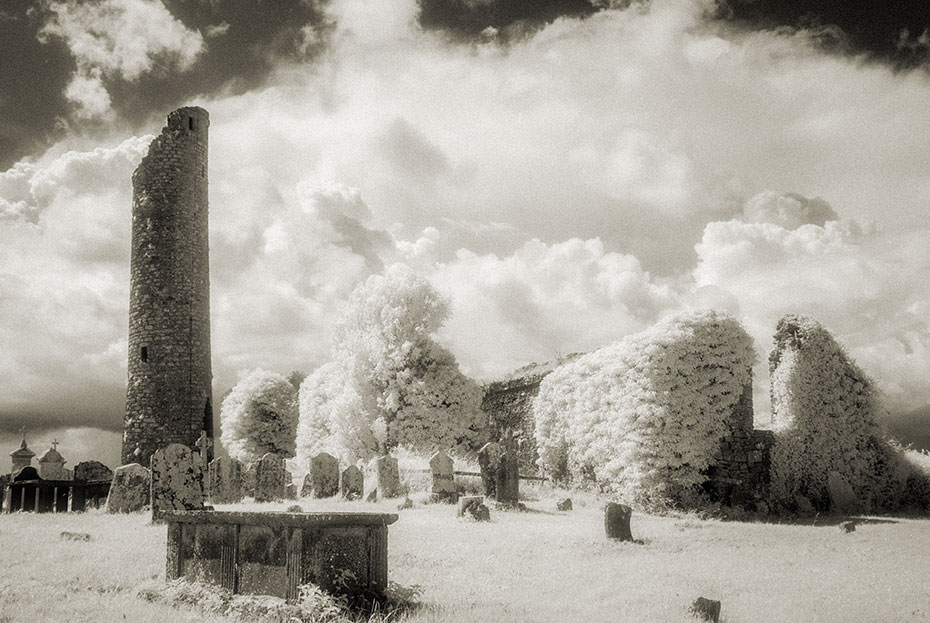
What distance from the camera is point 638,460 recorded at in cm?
2084

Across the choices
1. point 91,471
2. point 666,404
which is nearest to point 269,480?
point 91,471

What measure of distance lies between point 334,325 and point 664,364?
1818 centimetres

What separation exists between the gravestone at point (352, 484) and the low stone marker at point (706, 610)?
14197mm

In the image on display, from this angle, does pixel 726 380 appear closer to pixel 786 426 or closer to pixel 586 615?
pixel 786 426

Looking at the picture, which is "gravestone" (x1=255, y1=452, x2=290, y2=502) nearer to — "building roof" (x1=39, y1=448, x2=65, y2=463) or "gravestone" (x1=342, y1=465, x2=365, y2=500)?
"gravestone" (x1=342, y1=465, x2=365, y2=500)

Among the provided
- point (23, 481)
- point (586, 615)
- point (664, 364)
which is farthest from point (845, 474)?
point (23, 481)

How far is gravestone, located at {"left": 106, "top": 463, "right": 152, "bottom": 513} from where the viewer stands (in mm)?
17953

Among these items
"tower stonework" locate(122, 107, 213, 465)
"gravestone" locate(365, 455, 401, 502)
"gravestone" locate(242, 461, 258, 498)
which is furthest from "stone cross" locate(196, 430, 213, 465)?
"gravestone" locate(365, 455, 401, 502)

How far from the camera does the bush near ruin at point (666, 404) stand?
20.7m

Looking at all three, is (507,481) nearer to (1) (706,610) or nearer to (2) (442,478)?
(2) (442,478)

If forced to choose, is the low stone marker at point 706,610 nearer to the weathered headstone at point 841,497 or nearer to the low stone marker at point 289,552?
the low stone marker at point 289,552

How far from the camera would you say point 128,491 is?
18.1 metres

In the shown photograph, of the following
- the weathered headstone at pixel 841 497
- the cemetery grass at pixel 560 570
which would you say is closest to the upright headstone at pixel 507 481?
the cemetery grass at pixel 560 570

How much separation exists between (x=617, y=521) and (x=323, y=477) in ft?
32.9
